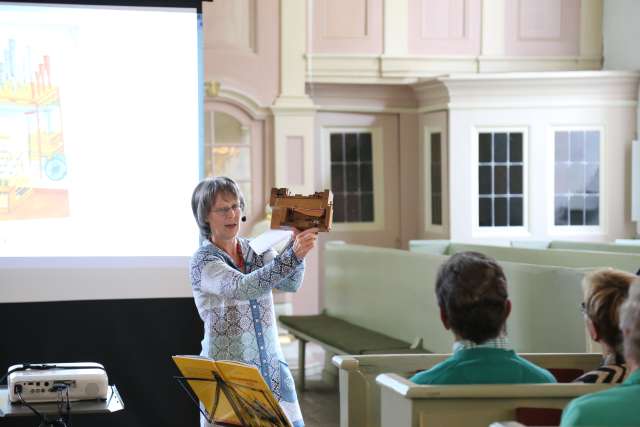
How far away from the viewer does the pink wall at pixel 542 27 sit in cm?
1034

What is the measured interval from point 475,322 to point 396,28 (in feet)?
26.3

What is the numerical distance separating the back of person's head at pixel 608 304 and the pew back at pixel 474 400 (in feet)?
0.60

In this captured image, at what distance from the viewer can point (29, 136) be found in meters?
5.07

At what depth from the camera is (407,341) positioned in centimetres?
612

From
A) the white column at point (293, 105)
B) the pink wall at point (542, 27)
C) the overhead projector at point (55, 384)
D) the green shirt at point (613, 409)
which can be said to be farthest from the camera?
the pink wall at point (542, 27)

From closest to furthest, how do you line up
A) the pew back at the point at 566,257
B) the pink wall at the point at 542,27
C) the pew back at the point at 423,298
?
the pew back at the point at 423,298 < the pew back at the point at 566,257 < the pink wall at the point at 542,27

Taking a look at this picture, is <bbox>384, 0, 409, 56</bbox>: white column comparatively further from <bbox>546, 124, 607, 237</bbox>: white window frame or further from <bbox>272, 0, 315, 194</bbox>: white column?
<bbox>546, 124, 607, 237</bbox>: white window frame

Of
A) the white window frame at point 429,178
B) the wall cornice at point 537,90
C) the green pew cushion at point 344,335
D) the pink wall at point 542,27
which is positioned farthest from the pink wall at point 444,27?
the green pew cushion at point 344,335

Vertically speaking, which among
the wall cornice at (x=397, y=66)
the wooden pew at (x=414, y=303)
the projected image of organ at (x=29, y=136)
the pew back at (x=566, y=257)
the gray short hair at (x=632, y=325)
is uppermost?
the wall cornice at (x=397, y=66)

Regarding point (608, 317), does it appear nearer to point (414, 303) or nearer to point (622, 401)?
point (622, 401)

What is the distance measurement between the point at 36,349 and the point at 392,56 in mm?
5786

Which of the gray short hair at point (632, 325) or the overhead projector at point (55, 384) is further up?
the gray short hair at point (632, 325)

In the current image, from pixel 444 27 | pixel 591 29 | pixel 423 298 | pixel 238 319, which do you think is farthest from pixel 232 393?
pixel 591 29

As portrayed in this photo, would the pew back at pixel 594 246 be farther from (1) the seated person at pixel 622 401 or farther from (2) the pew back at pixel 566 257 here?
(1) the seated person at pixel 622 401
